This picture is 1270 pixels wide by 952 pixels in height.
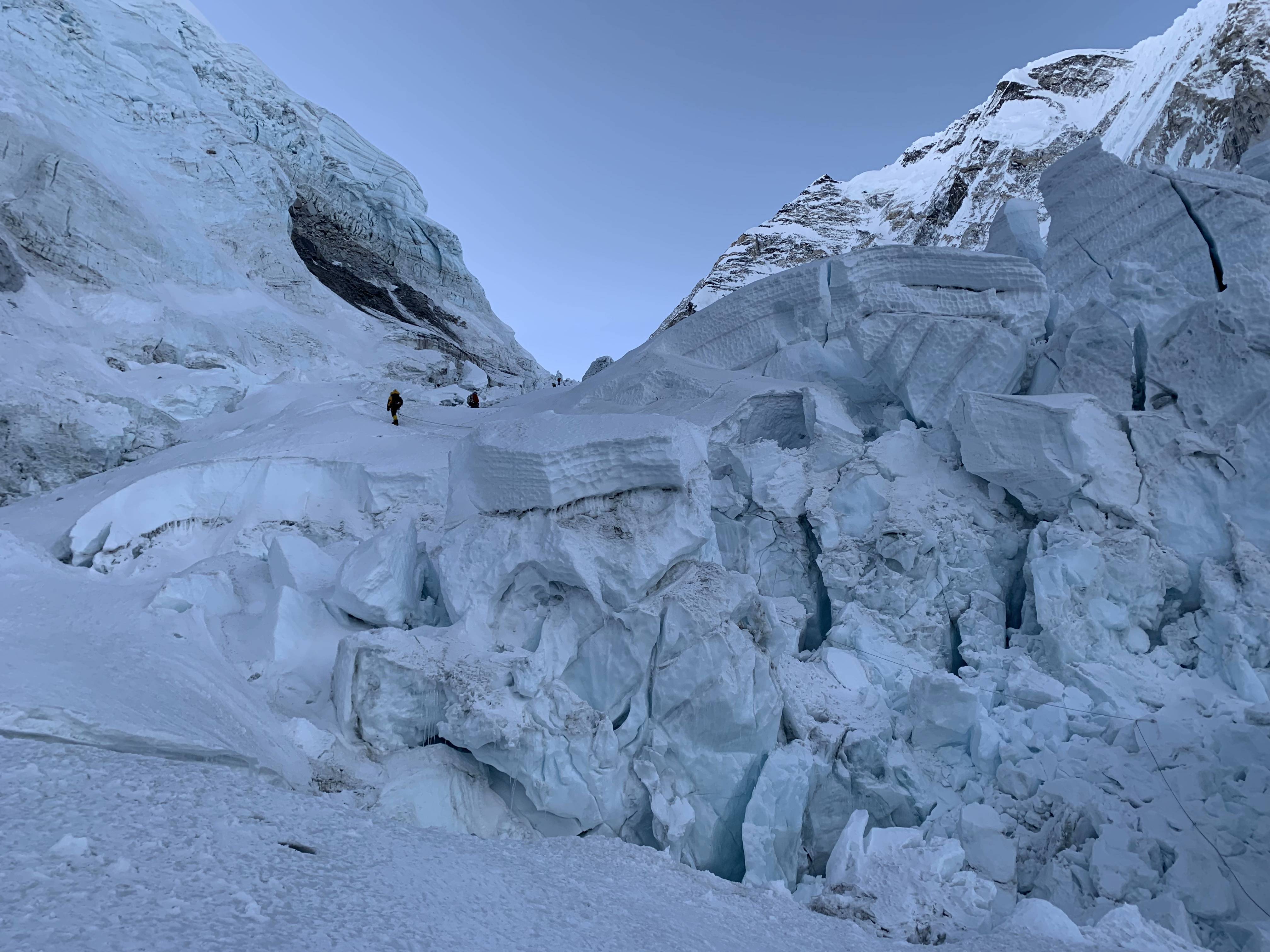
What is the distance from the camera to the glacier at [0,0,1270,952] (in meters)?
2.90

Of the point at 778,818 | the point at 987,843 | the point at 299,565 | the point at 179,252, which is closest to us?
the point at 987,843

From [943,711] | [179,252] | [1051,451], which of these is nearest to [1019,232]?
[1051,451]

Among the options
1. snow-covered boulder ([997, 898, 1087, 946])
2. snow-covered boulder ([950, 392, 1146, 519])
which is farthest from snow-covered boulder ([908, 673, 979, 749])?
snow-covered boulder ([950, 392, 1146, 519])

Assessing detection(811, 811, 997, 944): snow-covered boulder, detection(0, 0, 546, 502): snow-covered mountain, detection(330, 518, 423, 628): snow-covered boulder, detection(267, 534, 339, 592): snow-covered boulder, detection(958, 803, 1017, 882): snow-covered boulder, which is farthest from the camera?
detection(0, 0, 546, 502): snow-covered mountain

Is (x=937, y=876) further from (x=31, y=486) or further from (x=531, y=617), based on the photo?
(x=31, y=486)

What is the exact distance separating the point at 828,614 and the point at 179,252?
58.0 ft

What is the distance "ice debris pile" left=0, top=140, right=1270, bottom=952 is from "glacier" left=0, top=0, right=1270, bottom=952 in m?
0.03

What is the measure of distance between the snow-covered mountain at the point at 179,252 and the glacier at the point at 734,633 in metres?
0.36

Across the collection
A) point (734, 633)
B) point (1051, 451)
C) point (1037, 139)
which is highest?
point (1037, 139)

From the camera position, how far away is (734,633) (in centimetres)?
557

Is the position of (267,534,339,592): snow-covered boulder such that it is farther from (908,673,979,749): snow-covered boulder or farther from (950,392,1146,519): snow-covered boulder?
(950,392,1146,519): snow-covered boulder

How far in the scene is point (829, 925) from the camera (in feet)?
11.5

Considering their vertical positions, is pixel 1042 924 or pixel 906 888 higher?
pixel 1042 924

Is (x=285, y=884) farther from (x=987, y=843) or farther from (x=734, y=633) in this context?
(x=987, y=843)
